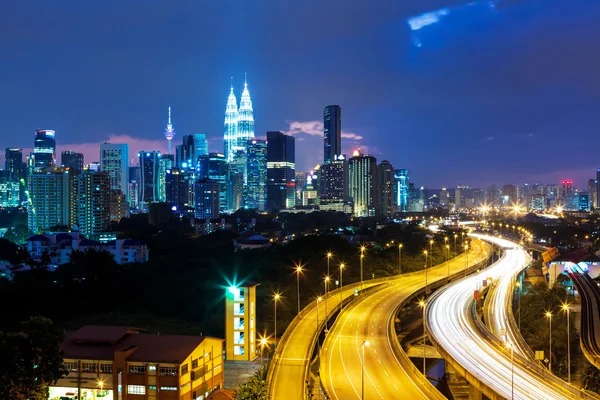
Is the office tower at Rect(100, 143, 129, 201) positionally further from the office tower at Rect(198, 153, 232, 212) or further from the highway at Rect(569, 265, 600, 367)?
the highway at Rect(569, 265, 600, 367)

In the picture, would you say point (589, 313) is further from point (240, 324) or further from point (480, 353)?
point (240, 324)

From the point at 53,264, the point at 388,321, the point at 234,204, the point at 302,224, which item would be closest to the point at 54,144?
the point at 234,204

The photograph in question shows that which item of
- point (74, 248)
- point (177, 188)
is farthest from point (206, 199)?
point (74, 248)

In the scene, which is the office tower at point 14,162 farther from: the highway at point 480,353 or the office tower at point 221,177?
the highway at point 480,353

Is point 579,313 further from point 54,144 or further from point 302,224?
point 54,144

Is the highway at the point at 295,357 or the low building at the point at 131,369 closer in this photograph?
the highway at the point at 295,357

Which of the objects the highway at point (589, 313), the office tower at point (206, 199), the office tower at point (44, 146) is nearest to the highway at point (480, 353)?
the highway at point (589, 313)
